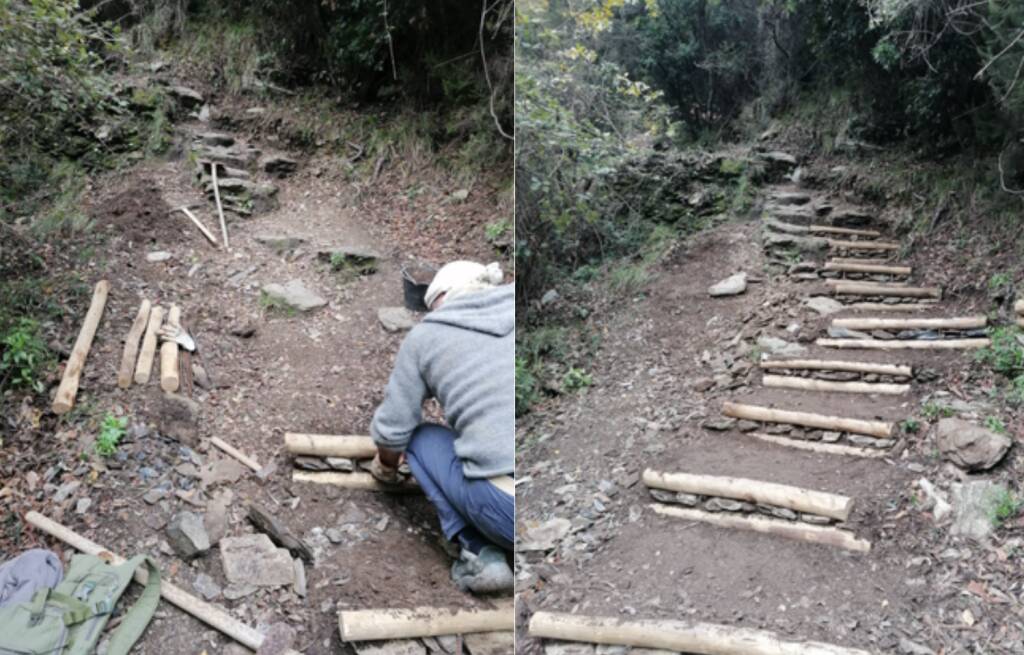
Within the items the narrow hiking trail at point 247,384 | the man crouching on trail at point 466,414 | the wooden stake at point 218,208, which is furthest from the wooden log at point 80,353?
the man crouching on trail at point 466,414

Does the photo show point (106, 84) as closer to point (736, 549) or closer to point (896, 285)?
point (736, 549)

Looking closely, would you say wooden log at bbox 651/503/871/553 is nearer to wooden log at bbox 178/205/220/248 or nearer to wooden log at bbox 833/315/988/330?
wooden log at bbox 833/315/988/330

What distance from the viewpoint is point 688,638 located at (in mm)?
805

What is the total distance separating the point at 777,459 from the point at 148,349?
1.16 meters

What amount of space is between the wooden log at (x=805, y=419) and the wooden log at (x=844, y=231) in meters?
0.41

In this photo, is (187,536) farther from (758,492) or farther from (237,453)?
(758,492)

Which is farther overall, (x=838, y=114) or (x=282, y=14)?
(x=282, y=14)

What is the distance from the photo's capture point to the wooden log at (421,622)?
3.42 feet

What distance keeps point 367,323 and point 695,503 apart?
91cm

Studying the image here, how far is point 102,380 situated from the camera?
1.19m

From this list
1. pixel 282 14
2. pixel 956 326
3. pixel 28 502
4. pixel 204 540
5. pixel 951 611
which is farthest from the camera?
pixel 282 14

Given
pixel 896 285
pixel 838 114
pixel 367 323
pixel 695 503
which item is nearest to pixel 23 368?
pixel 367 323

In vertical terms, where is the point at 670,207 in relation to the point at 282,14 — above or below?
below

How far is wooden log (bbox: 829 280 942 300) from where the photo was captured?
50.6 inches
